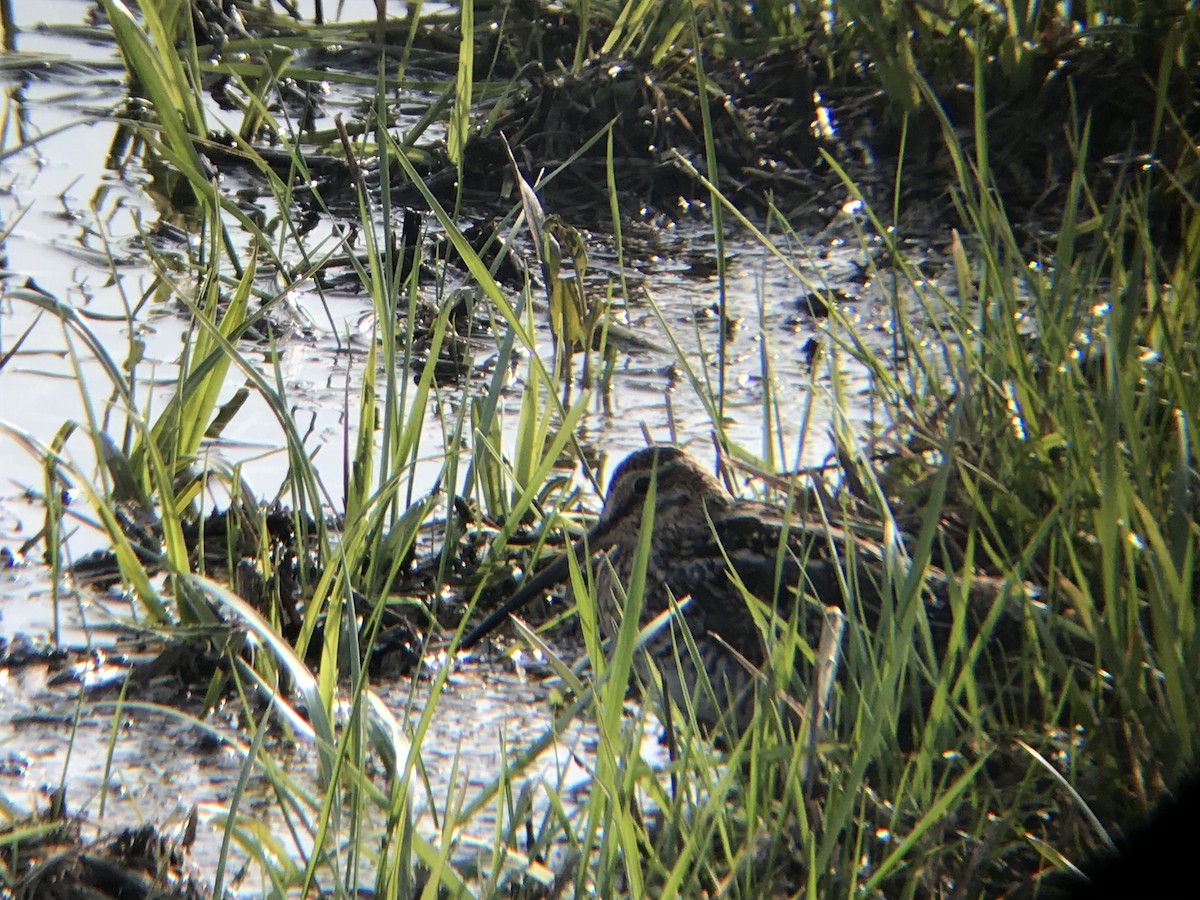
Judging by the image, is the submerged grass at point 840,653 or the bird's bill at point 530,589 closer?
the submerged grass at point 840,653

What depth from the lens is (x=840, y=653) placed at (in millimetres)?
2027

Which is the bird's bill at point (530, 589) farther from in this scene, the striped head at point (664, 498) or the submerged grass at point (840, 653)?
the submerged grass at point (840, 653)

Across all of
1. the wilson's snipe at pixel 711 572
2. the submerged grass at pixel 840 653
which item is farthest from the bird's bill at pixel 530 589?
the submerged grass at pixel 840 653

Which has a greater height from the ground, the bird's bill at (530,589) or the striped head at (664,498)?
the striped head at (664,498)

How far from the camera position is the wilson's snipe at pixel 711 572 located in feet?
7.84

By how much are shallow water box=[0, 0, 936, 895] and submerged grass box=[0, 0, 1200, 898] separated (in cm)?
8

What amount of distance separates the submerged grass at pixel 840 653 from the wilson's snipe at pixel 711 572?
0.29 feet

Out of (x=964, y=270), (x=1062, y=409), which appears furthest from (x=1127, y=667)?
(x=964, y=270)

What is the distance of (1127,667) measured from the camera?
71.8 inches

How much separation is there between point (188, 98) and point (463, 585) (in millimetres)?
1208

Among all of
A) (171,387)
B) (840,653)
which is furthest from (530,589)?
(171,387)

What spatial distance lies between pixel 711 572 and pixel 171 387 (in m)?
1.34

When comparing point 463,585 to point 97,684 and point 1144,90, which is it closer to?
point 97,684

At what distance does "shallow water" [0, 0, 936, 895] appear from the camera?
2131 millimetres
